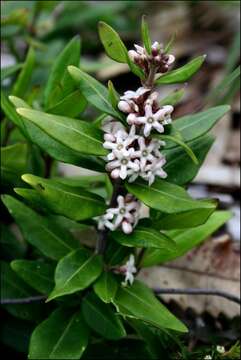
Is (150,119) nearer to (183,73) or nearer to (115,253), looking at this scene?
(183,73)

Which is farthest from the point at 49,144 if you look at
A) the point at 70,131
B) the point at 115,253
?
the point at 115,253

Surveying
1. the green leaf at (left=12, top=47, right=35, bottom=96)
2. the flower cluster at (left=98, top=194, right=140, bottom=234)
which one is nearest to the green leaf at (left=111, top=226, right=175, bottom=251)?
the flower cluster at (left=98, top=194, right=140, bottom=234)

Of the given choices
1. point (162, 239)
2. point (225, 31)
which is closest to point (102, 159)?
point (162, 239)

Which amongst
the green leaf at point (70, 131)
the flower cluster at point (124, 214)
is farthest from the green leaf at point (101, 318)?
the green leaf at point (70, 131)

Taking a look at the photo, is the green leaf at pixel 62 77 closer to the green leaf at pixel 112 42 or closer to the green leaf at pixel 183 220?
the green leaf at pixel 112 42

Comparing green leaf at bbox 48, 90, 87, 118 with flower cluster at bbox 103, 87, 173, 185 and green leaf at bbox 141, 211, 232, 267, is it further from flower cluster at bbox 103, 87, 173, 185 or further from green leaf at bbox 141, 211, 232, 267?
green leaf at bbox 141, 211, 232, 267

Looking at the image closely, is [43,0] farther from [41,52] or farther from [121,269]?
[121,269]

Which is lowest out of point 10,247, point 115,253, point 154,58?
point 10,247
